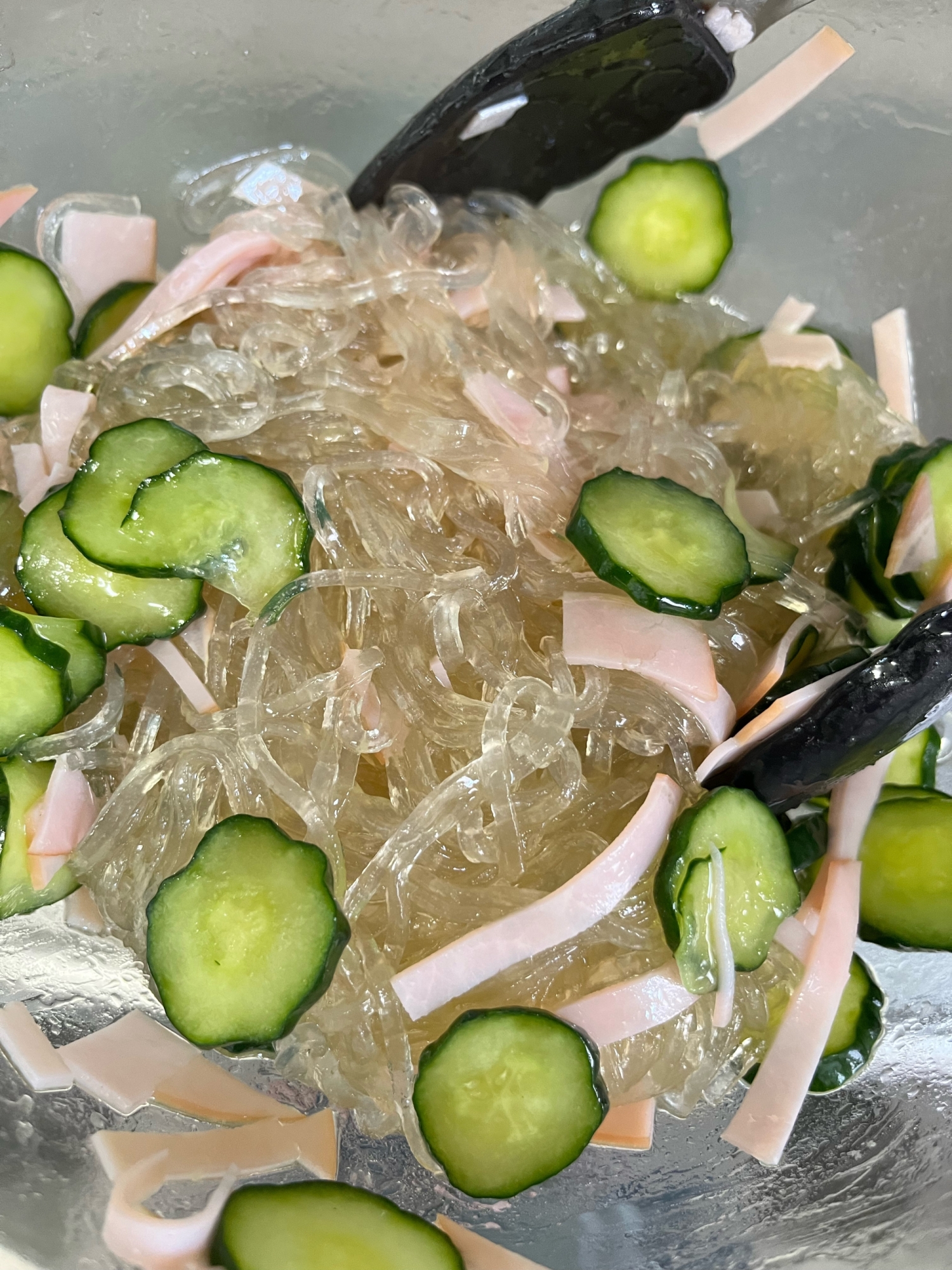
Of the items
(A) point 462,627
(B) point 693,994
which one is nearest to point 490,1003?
(B) point 693,994

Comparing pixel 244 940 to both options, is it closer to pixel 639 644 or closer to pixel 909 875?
pixel 639 644

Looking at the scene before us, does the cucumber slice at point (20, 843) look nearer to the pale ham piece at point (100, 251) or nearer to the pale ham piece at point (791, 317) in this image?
the pale ham piece at point (100, 251)

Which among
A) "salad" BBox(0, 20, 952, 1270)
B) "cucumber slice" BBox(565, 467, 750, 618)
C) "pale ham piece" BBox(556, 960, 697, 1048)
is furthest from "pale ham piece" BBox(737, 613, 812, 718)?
"pale ham piece" BBox(556, 960, 697, 1048)

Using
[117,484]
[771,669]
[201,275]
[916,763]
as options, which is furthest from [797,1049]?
[201,275]

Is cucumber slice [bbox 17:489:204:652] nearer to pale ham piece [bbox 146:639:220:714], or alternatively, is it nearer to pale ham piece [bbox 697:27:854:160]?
pale ham piece [bbox 146:639:220:714]

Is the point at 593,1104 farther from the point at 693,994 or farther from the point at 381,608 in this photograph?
the point at 381,608

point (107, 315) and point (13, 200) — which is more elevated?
point (13, 200)
